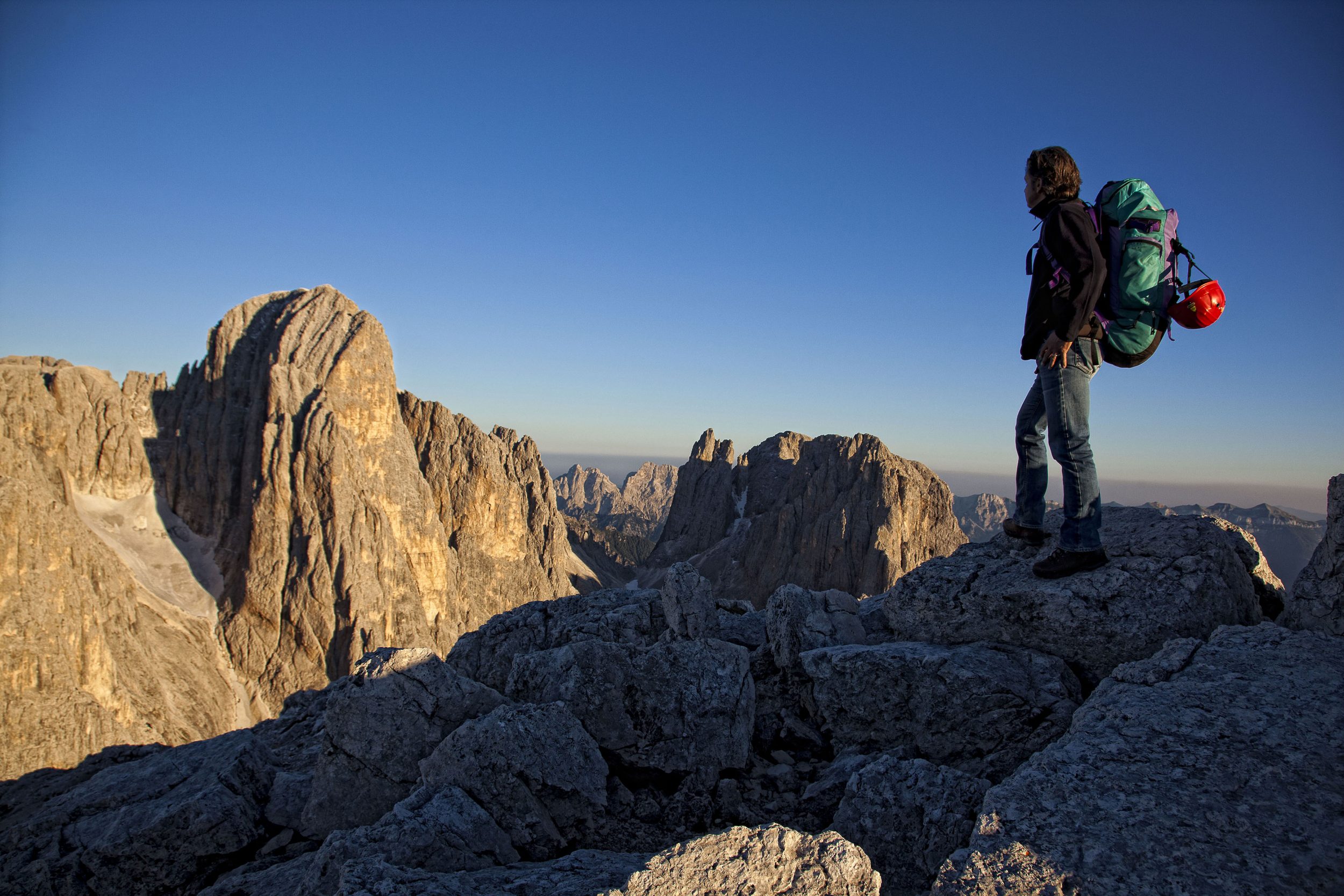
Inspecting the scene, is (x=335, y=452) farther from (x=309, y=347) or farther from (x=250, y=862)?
(x=250, y=862)

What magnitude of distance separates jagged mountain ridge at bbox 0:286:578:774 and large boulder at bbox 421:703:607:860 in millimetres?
42249

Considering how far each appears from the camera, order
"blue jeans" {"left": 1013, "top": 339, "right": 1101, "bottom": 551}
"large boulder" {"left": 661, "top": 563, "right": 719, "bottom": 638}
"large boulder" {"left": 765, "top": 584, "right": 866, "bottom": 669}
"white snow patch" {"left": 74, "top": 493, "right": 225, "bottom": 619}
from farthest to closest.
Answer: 1. "white snow patch" {"left": 74, "top": 493, "right": 225, "bottom": 619}
2. "large boulder" {"left": 661, "top": 563, "right": 719, "bottom": 638}
3. "large boulder" {"left": 765, "top": 584, "right": 866, "bottom": 669}
4. "blue jeans" {"left": 1013, "top": 339, "right": 1101, "bottom": 551}

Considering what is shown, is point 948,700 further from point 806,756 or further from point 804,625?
point 804,625

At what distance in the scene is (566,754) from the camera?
6215 mm

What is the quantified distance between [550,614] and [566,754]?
3992 millimetres

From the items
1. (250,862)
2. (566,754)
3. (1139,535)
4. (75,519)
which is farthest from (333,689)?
(75,519)

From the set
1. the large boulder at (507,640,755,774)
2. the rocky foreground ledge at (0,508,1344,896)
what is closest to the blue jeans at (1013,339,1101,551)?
the rocky foreground ledge at (0,508,1344,896)

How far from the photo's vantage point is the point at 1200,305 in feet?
17.2

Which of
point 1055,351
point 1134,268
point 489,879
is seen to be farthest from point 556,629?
point 1134,268

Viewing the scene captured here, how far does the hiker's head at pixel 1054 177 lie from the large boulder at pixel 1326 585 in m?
3.64

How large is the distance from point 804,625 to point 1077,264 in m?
5.25

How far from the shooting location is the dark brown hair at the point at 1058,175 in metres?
5.96

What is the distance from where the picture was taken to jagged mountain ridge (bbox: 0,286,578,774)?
37.5 metres

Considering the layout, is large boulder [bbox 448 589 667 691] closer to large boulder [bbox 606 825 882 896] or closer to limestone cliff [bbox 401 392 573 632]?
large boulder [bbox 606 825 882 896]
